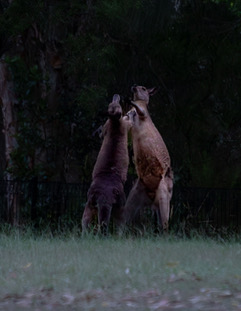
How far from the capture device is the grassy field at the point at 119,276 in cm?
691

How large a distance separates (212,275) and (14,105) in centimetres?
1253

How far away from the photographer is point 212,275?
26.6ft

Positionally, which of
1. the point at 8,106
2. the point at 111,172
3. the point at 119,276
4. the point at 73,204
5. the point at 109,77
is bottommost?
the point at 73,204

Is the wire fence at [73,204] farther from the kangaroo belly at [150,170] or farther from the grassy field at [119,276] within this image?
the grassy field at [119,276]

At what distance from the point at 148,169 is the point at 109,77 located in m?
5.83

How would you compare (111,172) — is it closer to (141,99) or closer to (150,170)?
(150,170)

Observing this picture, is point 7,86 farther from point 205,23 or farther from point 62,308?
point 62,308

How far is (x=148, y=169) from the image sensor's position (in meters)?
13.6

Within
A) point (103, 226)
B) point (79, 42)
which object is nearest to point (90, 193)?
point (103, 226)

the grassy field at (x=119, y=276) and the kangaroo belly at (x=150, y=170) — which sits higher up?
the kangaroo belly at (x=150, y=170)

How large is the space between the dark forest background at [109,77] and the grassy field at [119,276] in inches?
286

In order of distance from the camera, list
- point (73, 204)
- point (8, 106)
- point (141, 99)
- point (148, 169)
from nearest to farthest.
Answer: point (148, 169) → point (141, 99) → point (73, 204) → point (8, 106)

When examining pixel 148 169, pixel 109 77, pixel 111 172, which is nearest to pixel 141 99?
pixel 148 169

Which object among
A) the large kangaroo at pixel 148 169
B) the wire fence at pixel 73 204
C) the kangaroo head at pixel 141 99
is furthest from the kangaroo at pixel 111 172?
the wire fence at pixel 73 204
